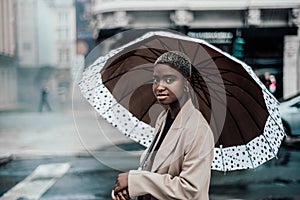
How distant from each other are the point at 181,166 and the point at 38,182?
3.57 metres

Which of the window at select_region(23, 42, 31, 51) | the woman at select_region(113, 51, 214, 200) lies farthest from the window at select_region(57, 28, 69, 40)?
the woman at select_region(113, 51, 214, 200)

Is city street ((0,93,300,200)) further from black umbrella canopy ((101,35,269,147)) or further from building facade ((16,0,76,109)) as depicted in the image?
black umbrella canopy ((101,35,269,147))

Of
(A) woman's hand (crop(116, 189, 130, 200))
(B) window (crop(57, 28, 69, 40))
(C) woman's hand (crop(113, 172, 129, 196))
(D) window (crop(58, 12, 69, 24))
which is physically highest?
(D) window (crop(58, 12, 69, 24))

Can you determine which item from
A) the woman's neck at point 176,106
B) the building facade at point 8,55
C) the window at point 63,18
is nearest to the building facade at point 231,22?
the window at point 63,18

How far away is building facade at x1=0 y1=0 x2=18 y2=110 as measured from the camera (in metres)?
4.95

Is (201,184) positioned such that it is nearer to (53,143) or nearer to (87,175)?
(87,175)

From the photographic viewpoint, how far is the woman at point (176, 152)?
4.39 feet

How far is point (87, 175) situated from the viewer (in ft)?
15.9

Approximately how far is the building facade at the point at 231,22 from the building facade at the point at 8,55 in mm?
918

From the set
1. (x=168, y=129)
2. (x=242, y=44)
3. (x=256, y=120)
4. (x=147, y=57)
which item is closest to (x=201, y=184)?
(x=168, y=129)

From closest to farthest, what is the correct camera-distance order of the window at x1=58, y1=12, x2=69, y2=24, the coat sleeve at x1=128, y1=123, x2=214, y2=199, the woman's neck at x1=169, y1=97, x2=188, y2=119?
the coat sleeve at x1=128, y1=123, x2=214, y2=199 → the woman's neck at x1=169, y1=97, x2=188, y2=119 → the window at x1=58, y1=12, x2=69, y2=24

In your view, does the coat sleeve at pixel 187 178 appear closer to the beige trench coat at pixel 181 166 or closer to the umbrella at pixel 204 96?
the beige trench coat at pixel 181 166

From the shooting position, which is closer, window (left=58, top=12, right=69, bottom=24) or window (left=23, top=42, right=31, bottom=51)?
window (left=58, top=12, right=69, bottom=24)

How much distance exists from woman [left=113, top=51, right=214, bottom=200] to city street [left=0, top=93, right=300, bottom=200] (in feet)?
7.83
